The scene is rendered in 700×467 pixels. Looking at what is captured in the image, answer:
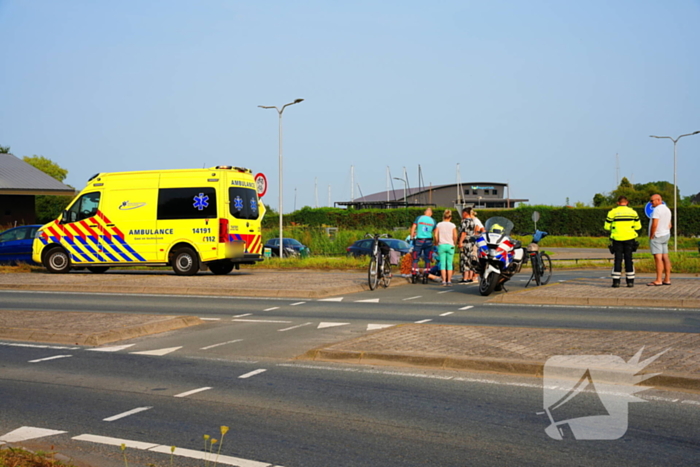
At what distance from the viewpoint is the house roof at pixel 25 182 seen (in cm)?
4378

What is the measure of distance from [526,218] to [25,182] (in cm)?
3773

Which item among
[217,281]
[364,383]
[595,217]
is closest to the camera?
[364,383]

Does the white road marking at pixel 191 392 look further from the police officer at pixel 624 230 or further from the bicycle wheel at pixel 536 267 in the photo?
the bicycle wheel at pixel 536 267

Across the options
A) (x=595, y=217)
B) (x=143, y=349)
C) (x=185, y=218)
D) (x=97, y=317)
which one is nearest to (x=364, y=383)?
(x=143, y=349)

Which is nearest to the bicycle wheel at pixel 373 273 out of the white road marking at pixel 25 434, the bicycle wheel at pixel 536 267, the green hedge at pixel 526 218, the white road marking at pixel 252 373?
the bicycle wheel at pixel 536 267

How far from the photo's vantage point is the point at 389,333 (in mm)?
9977

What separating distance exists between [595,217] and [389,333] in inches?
2148

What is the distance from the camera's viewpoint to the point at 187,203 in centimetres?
2123

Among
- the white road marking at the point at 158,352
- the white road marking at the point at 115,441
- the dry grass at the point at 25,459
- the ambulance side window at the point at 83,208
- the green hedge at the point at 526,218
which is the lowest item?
the white road marking at the point at 115,441

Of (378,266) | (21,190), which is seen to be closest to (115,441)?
(378,266)

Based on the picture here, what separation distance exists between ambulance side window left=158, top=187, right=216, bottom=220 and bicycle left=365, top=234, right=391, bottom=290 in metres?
5.30

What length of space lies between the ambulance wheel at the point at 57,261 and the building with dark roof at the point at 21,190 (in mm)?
22928

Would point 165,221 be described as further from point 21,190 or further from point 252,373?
point 21,190

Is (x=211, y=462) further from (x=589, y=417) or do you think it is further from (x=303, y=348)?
(x=303, y=348)
